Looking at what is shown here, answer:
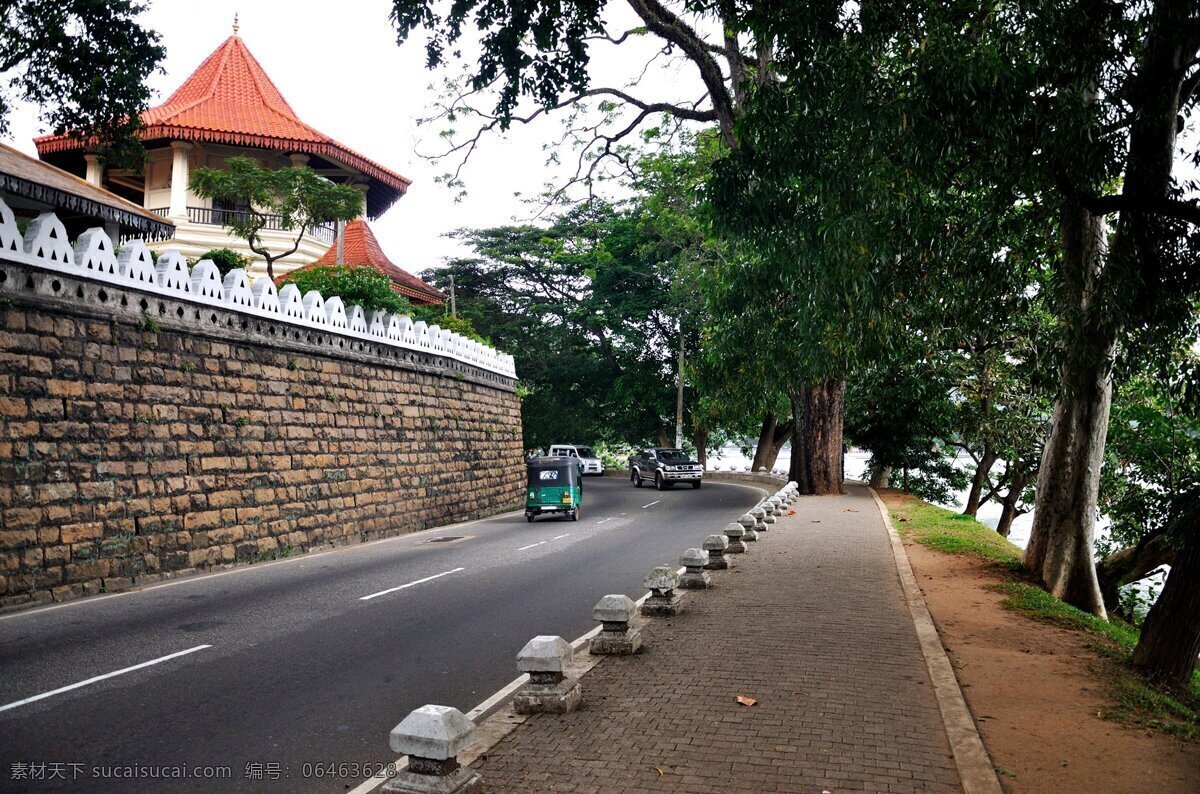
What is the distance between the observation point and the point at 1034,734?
5355 mm

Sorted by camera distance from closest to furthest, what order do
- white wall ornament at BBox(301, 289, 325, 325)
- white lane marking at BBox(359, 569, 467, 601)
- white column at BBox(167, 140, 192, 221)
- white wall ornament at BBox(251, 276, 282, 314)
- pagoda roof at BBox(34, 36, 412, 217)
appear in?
white lane marking at BBox(359, 569, 467, 601) → white wall ornament at BBox(251, 276, 282, 314) → white wall ornament at BBox(301, 289, 325, 325) → pagoda roof at BBox(34, 36, 412, 217) → white column at BBox(167, 140, 192, 221)

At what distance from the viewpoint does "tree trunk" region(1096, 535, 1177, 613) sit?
14289mm

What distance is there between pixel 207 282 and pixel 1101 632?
40.2ft

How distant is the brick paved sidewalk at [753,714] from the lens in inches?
173

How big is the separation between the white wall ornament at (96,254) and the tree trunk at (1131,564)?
15.4 metres

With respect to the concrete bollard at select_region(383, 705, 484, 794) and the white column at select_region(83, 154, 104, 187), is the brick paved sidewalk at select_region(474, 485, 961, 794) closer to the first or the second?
the concrete bollard at select_region(383, 705, 484, 794)

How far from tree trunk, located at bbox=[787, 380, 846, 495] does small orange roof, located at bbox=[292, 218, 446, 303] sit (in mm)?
12444

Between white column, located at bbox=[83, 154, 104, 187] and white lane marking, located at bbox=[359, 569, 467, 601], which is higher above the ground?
white column, located at bbox=[83, 154, 104, 187]

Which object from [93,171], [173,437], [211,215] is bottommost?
[173,437]

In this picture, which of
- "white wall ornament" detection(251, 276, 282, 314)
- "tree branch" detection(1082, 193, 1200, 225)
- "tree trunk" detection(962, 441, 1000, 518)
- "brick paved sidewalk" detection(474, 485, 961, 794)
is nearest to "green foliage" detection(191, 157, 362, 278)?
"white wall ornament" detection(251, 276, 282, 314)

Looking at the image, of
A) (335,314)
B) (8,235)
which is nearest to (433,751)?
(8,235)

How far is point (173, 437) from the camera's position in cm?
1191

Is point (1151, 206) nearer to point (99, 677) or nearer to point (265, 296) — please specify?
point (99, 677)

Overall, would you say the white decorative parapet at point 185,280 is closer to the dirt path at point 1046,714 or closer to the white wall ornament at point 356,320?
the white wall ornament at point 356,320
